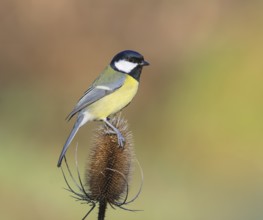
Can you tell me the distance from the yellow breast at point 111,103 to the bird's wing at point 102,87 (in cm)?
4

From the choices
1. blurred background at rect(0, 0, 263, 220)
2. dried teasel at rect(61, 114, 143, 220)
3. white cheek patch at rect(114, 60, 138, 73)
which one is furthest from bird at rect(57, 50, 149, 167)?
blurred background at rect(0, 0, 263, 220)

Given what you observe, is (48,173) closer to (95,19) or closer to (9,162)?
(9,162)

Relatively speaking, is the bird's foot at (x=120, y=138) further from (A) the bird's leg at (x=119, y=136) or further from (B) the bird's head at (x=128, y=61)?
(B) the bird's head at (x=128, y=61)

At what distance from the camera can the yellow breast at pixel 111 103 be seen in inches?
209

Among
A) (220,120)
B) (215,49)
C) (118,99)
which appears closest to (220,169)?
(220,120)

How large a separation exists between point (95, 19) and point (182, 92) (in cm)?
222

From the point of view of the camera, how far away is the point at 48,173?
9.36 m

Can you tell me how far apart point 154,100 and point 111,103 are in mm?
5693

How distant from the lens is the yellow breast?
5.31 meters

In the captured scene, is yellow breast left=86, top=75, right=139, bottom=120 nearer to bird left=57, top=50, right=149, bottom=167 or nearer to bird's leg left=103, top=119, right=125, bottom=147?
bird left=57, top=50, right=149, bottom=167

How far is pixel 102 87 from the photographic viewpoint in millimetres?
5348

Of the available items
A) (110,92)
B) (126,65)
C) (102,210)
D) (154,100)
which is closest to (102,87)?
(110,92)

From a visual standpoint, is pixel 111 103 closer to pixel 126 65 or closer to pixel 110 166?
pixel 126 65

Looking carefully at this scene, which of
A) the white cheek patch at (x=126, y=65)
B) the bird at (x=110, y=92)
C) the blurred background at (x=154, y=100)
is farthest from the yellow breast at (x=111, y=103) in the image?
the blurred background at (x=154, y=100)
